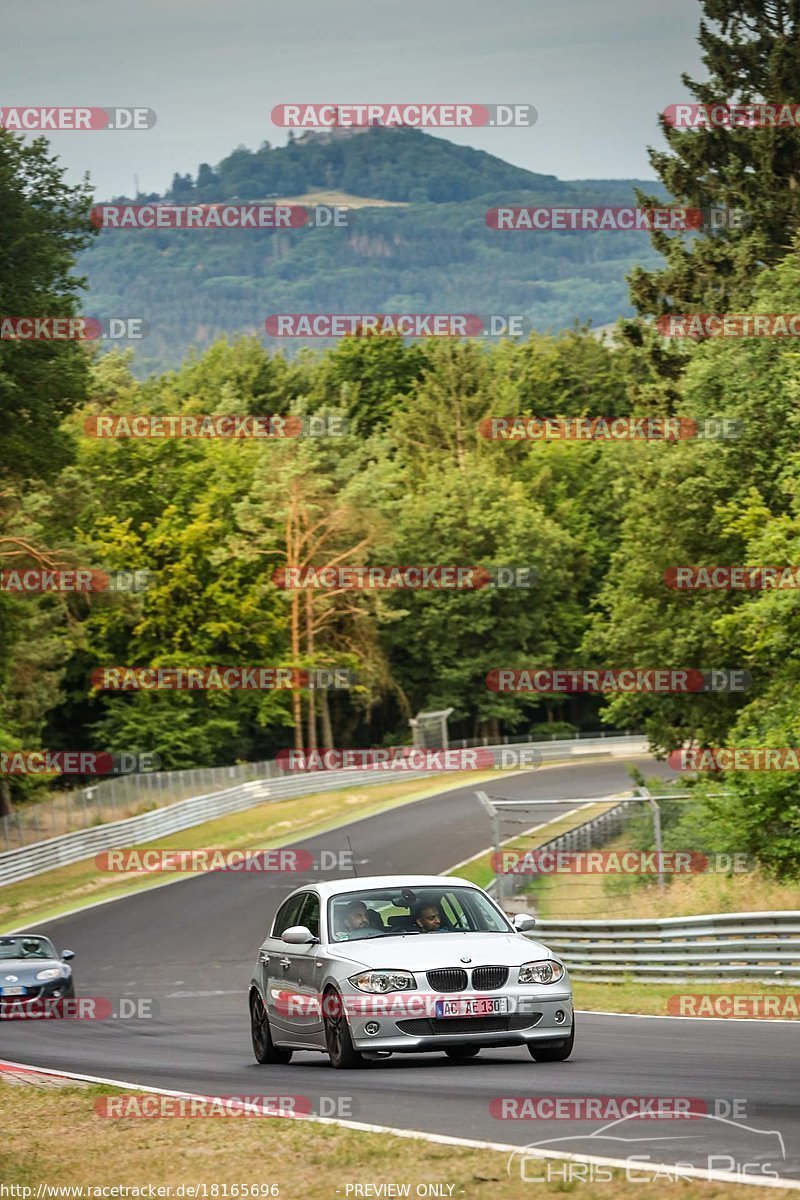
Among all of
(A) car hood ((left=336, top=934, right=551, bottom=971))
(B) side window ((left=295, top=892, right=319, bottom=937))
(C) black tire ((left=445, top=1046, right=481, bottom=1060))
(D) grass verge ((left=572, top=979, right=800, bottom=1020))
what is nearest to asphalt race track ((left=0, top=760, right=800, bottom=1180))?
(C) black tire ((left=445, top=1046, right=481, bottom=1060))

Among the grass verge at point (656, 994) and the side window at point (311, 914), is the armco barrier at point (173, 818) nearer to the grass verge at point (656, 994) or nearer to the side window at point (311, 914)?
the grass verge at point (656, 994)

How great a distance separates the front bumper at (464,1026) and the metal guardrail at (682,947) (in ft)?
23.2

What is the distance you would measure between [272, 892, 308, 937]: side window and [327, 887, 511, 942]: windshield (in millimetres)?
A: 814

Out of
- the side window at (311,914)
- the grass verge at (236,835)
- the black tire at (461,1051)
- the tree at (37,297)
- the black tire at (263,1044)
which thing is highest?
the tree at (37,297)

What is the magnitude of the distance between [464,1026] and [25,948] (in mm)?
13218

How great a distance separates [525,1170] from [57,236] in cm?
3345

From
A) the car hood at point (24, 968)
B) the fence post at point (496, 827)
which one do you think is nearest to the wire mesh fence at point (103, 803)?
the fence post at point (496, 827)

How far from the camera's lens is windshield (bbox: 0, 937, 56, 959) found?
24.3 metres

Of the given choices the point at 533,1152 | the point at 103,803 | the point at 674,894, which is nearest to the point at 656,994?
the point at 674,894

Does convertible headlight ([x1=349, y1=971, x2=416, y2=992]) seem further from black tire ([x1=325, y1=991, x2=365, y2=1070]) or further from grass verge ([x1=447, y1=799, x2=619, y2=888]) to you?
grass verge ([x1=447, y1=799, x2=619, y2=888])

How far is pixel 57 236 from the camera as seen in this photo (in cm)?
3881

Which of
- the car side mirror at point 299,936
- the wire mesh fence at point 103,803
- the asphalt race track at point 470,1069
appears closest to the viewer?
the asphalt race track at point 470,1069

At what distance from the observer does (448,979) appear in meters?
12.7

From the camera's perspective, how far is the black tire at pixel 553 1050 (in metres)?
12.9
